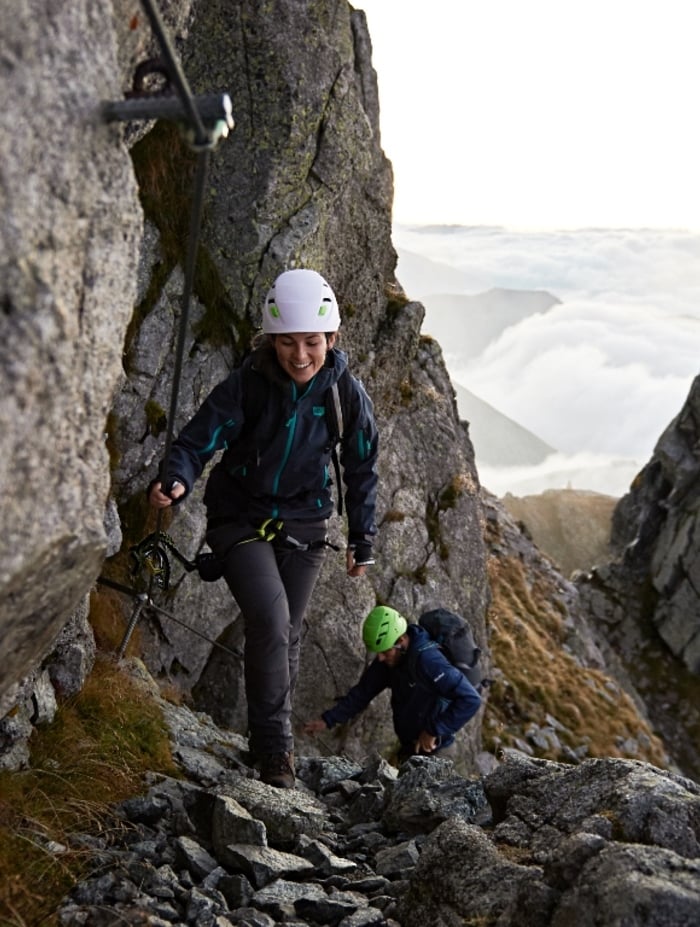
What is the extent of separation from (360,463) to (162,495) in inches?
109

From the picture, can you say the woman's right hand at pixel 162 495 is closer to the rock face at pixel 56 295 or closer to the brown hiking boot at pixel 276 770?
the rock face at pixel 56 295

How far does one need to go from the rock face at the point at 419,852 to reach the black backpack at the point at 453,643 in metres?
3.83

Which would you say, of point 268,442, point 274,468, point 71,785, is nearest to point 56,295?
point 268,442

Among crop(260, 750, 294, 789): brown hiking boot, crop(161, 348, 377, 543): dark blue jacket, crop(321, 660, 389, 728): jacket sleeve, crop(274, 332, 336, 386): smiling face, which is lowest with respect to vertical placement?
crop(321, 660, 389, 728): jacket sleeve

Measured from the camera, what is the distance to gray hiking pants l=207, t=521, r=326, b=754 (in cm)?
925

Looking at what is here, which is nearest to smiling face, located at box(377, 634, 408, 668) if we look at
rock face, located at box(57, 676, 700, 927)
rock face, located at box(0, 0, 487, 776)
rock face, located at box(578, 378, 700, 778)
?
rock face, located at box(0, 0, 487, 776)

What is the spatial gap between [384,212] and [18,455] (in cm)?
1704

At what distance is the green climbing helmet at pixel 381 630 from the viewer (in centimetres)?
1325

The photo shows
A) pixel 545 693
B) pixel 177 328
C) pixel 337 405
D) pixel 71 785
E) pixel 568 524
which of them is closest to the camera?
pixel 71 785

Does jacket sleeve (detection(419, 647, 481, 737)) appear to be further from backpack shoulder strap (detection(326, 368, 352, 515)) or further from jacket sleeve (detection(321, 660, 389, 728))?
backpack shoulder strap (detection(326, 368, 352, 515))

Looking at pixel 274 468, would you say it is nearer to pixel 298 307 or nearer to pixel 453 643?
pixel 298 307

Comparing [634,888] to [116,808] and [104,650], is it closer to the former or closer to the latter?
[116,808]

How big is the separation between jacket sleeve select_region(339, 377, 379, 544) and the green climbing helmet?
286 centimetres

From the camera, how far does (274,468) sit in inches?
369
